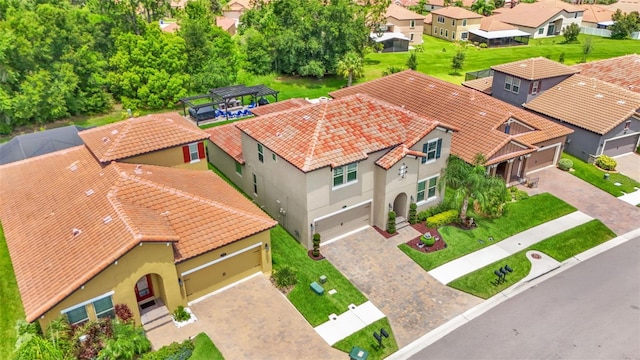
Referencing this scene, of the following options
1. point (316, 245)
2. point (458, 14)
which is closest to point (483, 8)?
point (458, 14)

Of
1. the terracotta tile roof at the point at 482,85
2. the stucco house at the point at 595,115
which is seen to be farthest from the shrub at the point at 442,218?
the terracotta tile roof at the point at 482,85

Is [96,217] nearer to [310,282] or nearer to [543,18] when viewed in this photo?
[310,282]

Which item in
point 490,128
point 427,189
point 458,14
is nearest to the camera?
point 427,189

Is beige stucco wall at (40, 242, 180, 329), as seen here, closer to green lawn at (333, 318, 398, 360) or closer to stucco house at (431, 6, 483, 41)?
green lawn at (333, 318, 398, 360)

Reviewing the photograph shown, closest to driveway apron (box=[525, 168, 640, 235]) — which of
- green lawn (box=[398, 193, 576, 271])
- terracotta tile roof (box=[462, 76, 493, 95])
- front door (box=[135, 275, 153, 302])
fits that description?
green lawn (box=[398, 193, 576, 271])

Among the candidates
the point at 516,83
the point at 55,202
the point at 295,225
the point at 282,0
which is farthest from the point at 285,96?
the point at 55,202

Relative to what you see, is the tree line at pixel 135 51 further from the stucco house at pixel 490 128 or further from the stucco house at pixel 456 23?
the stucco house at pixel 456 23
